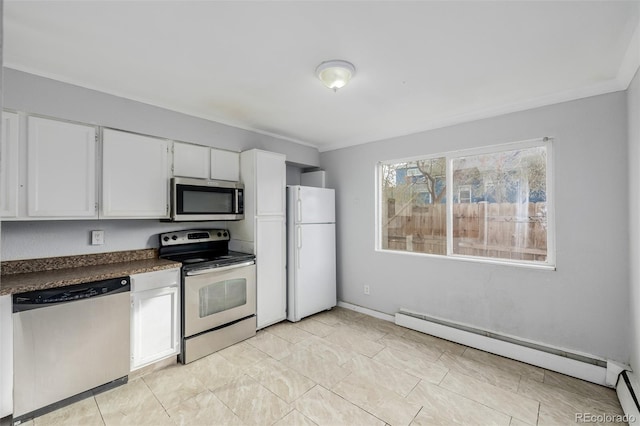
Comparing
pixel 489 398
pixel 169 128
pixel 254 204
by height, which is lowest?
pixel 489 398

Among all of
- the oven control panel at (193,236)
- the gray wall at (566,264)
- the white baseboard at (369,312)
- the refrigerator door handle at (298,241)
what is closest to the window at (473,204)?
the gray wall at (566,264)

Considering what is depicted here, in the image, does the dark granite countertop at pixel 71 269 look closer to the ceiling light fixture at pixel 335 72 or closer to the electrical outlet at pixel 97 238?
the electrical outlet at pixel 97 238

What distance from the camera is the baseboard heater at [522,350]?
2379 mm

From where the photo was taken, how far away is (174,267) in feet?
8.71

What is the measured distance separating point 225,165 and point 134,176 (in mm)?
927

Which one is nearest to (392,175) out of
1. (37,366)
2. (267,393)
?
(267,393)

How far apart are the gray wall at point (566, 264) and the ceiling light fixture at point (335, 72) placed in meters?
1.57

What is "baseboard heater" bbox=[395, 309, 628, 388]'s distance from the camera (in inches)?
93.7

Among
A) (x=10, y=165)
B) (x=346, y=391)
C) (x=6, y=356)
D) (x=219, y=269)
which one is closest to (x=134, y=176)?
(x=10, y=165)

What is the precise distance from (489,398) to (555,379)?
2.29 ft

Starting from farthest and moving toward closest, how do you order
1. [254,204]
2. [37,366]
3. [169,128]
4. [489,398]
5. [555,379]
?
1. [254,204]
2. [169,128]
3. [555,379]
4. [489,398]
5. [37,366]

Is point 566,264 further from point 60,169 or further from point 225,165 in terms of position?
point 60,169

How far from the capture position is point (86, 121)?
96.1 inches

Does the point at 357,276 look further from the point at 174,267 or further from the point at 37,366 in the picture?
the point at 37,366
